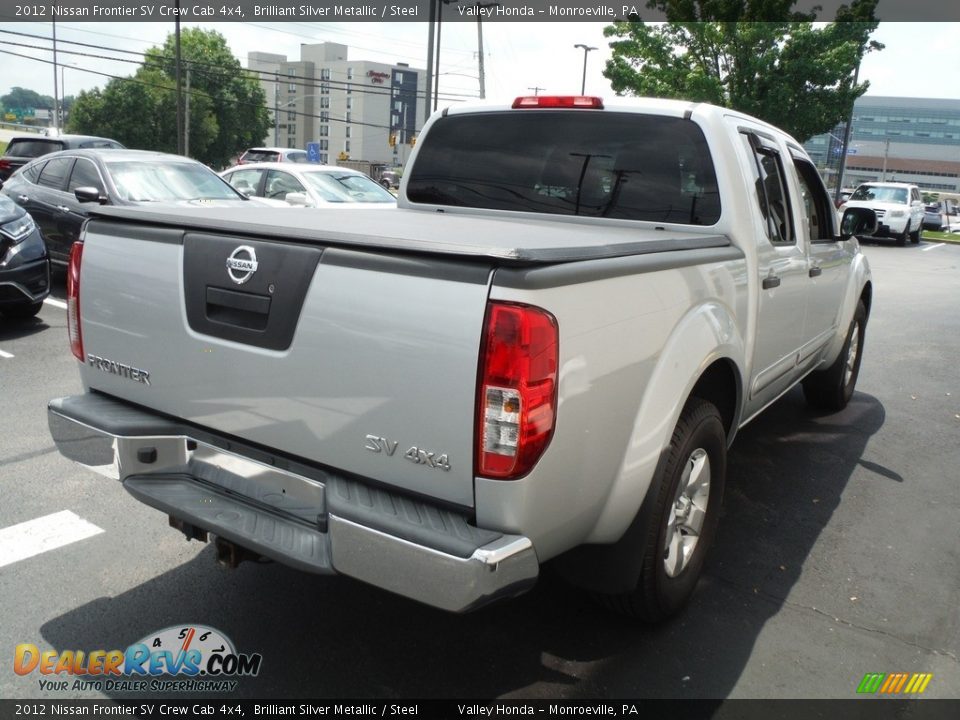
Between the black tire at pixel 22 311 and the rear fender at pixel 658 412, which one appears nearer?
the rear fender at pixel 658 412

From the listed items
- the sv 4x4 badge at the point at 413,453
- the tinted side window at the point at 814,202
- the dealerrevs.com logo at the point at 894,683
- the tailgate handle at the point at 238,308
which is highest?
the tinted side window at the point at 814,202

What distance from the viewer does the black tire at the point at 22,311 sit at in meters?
8.18

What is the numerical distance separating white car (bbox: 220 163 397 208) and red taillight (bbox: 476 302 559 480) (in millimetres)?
9406

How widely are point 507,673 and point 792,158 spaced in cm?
336

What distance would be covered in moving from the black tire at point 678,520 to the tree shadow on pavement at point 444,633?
0.17 metres

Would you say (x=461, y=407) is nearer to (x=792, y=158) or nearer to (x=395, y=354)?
(x=395, y=354)

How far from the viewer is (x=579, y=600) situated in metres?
3.43

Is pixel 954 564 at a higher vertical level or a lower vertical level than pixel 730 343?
lower

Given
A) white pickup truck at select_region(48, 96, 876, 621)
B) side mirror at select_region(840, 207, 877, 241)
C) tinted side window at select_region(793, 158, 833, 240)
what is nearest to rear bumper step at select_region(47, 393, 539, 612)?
white pickup truck at select_region(48, 96, 876, 621)

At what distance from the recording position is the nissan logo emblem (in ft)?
8.38

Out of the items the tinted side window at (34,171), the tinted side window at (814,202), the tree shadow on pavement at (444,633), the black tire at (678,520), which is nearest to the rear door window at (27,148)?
the tinted side window at (34,171)

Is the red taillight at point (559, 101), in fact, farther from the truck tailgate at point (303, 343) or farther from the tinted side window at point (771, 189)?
the truck tailgate at point (303, 343)

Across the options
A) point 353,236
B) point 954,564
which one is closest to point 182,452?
point 353,236

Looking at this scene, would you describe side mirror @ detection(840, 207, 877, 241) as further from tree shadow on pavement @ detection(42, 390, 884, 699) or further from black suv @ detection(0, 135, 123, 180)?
black suv @ detection(0, 135, 123, 180)
